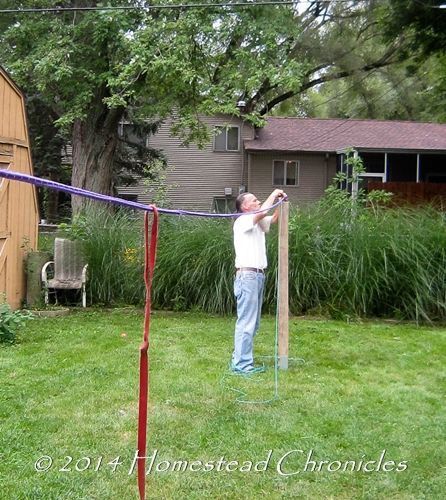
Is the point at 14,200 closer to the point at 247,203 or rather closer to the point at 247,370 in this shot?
the point at 247,203

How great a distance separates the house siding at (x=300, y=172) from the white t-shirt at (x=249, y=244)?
65.7 ft

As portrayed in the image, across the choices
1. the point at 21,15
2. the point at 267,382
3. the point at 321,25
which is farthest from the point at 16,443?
the point at 321,25

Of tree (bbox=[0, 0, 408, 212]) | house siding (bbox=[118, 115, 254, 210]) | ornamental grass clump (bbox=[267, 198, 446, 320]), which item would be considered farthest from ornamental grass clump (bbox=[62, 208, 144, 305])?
house siding (bbox=[118, 115, 254, 210])

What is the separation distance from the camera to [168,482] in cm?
333

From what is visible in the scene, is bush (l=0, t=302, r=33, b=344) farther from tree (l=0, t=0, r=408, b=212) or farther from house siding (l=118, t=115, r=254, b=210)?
house siding (l=118, t=115, r=254, b=210)

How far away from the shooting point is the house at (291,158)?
2430 centimetres

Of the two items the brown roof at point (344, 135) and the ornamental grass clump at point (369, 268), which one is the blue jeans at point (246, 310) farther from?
the brown roof at point (344, 135)

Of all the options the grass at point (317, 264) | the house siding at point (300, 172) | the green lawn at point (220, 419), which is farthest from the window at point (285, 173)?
the green lawn at point (220, 419)

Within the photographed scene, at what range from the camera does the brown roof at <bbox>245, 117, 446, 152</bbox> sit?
23.8m

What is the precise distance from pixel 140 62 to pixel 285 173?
14.4m

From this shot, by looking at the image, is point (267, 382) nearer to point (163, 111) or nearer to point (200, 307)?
point (200, 307)

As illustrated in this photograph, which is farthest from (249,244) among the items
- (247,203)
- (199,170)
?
(199,170)

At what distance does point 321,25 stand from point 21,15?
11.3 meters

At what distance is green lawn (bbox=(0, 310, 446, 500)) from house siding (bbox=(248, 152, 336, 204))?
735 inches
